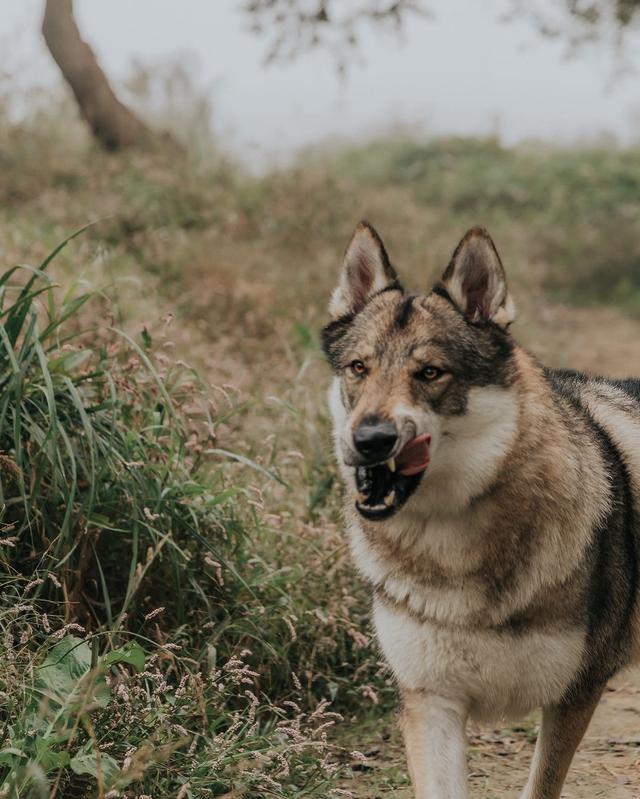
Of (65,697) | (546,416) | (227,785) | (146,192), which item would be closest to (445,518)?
(546,416)

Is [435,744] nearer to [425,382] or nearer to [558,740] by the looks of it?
[558,740]

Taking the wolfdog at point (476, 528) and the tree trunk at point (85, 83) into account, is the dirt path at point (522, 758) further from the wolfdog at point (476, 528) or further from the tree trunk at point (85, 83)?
the tree trunk at point (85, 83)

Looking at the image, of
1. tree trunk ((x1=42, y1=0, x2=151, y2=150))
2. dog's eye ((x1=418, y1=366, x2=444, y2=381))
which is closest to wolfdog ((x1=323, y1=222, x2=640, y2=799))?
dog's eye ((x1=418, y1=366, x2=444, y2=381))

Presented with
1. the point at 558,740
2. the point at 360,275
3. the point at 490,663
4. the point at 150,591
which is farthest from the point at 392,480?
the point at 150,591

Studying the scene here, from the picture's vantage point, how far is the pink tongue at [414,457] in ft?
9.97

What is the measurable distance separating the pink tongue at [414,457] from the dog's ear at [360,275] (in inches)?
29.2

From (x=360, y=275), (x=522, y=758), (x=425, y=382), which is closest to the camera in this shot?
(x=425, y=382)

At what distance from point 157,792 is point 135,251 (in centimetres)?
683

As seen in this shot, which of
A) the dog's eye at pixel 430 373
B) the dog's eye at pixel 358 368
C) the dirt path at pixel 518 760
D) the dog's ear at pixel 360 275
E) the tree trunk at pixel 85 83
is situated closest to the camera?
the dog's eye at pixel 430 373

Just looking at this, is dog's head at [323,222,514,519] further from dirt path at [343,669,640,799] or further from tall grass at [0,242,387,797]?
dirt path at [343,669,640,799]

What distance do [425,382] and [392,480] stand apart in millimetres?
319

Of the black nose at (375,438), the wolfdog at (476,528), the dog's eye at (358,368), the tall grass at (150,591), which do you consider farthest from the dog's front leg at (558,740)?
the dog's eye at (358,368)

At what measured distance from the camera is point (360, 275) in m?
3.67

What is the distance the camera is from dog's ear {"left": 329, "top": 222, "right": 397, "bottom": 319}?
359 cm
